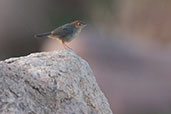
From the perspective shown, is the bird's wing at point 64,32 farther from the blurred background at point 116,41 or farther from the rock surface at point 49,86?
the blurred background at point 116,41

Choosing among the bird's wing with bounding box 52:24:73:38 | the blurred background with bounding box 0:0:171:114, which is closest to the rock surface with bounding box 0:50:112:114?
the bird's wing with bounding box 52:24:73:38

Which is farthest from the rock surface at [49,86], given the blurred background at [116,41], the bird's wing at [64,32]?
the blurred background at [116,41]

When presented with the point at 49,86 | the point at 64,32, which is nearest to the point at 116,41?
the point at 64,32

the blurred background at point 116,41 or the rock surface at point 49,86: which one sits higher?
the blurred background at point 116,41

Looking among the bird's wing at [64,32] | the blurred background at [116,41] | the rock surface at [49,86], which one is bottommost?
the rock surface at [49,86]

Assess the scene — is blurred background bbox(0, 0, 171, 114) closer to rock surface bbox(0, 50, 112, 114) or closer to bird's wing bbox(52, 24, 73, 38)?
bird's wing bbox(52, 24, 73, 38)

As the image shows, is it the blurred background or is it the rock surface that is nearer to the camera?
the rock surface
